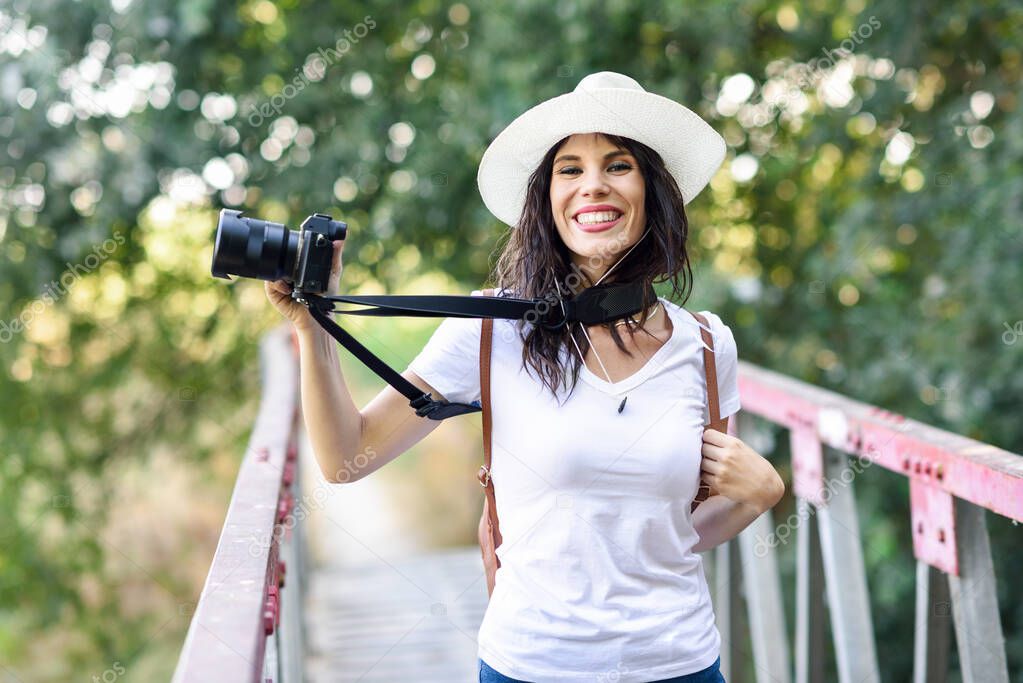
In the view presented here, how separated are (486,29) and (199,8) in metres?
1.09

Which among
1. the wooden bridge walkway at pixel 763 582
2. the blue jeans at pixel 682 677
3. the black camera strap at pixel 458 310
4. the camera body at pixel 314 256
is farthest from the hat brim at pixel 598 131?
the blue jeans at pixel 682 677

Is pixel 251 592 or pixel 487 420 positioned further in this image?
pixel 487 420

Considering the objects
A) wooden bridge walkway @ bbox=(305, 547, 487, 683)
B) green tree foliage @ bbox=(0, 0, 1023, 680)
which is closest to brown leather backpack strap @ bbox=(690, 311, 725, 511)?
wooden bridge walkway @ bbox=(305, 547, 487, 683)

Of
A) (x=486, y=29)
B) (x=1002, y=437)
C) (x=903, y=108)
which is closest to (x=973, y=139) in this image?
(x=903, y=108)

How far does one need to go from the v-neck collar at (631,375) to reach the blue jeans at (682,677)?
0.37 m

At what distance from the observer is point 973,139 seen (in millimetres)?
3750

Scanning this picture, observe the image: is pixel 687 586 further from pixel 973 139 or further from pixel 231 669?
pixel 973 139

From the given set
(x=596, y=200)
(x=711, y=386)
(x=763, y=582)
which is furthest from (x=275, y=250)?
(x=763, y=582)

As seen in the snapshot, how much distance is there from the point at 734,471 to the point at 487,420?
34 centimetres

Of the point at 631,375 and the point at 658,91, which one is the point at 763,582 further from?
the point at 658,91

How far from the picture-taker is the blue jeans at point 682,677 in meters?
1.35

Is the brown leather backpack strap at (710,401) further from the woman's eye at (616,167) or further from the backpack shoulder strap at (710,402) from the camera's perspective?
the woman's eye at (616,167)

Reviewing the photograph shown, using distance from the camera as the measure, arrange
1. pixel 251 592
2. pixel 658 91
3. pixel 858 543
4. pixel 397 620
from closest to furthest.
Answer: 1. pixel 251 592
2. pixel 858 543
3. pixel 397 620
4. pixel 658 91

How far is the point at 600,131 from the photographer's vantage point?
153 cm
